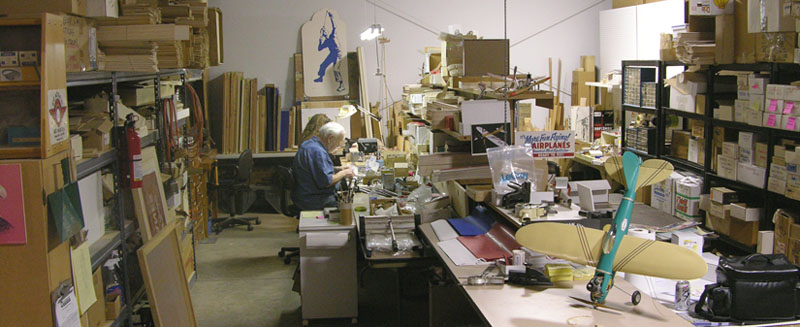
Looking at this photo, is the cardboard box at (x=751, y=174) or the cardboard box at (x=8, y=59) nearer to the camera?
the cardboard box at (x=8, y=59)

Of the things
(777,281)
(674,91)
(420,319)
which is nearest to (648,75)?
(674,91)

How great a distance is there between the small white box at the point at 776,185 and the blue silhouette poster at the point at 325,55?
581 centimetres

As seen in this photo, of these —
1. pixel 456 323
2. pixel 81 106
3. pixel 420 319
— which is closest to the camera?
pixel 81 106

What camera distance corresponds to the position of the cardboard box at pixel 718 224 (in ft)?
16.8

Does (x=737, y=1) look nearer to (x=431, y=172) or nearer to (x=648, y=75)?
(x=648, y=75)

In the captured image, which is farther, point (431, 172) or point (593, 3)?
point (593, 3)

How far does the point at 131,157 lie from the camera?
406 cm

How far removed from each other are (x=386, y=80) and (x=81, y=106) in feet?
19.0

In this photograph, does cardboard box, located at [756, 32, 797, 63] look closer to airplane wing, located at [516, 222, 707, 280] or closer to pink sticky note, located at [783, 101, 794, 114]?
pink sticky note, located at [783, 101, 794, 114]

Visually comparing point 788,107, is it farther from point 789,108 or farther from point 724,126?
point 724,126

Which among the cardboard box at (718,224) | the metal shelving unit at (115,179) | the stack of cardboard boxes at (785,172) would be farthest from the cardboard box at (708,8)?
the metal shelving unit at (115,179)

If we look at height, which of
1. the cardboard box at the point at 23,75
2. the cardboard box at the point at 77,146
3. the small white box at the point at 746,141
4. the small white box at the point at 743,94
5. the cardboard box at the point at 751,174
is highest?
the cardboard box at the point at 23,75

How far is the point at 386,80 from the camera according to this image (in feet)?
31.1

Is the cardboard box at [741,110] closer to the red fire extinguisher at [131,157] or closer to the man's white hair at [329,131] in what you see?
the man's white hair at [329,131]
